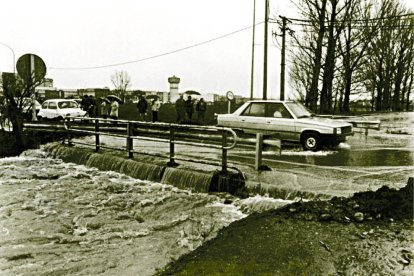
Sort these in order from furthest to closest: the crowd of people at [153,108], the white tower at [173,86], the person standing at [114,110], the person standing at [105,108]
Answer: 1. the white tower at [173,86]
2. the person standing at [105,108]
3. the crowd of people at [153,108]
4. the person standing at [114,110]

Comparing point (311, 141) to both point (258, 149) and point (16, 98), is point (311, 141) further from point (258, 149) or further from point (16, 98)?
point (16, 98)

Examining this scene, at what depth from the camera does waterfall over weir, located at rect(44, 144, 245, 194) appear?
7945 mm

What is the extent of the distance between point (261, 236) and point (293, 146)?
891 centimetres

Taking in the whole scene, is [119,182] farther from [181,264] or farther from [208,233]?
[181,264]

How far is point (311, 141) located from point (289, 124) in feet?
2.90

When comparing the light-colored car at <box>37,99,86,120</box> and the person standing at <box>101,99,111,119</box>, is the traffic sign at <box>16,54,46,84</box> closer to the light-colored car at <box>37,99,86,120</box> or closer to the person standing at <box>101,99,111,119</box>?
the person standing at <box>101,99,111,119</box>

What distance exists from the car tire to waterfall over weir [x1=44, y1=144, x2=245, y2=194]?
16.2 feet

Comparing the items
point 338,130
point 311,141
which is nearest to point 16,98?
point 311,141

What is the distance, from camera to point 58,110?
24.4m

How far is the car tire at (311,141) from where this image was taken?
12.1 metres

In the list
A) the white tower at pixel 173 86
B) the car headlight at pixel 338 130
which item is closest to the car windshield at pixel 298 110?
the car headlight at pixel 338 130

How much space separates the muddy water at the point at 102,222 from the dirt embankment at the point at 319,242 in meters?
0.81

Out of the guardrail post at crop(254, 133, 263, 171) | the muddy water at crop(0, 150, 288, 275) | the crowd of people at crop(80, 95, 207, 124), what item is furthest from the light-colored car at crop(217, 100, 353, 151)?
the crowd of people at crop(80, 95, 207, 124)

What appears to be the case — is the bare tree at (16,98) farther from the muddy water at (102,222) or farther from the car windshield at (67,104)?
the car windshield at (67,104)
